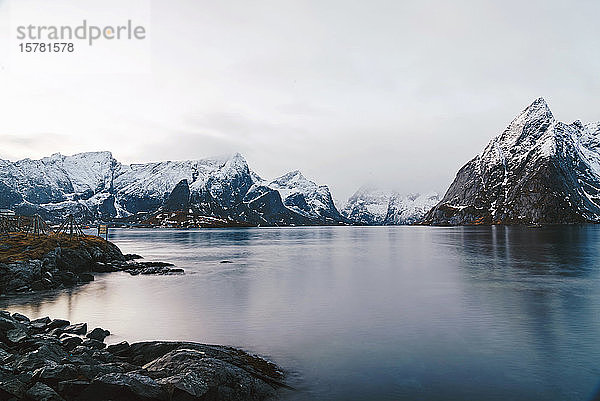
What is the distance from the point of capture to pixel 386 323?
3469 centimetres

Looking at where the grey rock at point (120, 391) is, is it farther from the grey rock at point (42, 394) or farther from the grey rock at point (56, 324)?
the grey rock at point (56, 324)

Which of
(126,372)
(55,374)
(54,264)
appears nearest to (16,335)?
(55,374)

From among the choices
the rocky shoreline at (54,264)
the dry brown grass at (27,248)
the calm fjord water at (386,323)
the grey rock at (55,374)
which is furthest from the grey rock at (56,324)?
the dry brown grass at (27,248)

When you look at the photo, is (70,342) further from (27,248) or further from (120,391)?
(27,248)

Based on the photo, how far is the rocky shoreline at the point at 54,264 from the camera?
4772cm

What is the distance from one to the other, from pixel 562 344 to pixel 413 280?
3252cm

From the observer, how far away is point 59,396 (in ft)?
50.9

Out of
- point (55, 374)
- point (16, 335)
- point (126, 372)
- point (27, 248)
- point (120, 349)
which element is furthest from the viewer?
point (27, 248)

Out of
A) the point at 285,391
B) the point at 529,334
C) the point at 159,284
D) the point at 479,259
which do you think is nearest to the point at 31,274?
the point at 159,284

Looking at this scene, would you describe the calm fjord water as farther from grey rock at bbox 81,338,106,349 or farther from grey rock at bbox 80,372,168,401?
grey rock at bbox 80,372,168,401

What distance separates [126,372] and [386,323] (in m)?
22.3

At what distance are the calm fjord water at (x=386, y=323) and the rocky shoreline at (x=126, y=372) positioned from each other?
10.5ft

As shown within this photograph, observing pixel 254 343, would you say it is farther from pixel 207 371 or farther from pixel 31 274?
pixel 31 274

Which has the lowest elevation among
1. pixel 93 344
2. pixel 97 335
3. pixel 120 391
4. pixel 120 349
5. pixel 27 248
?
pixel 97 335
